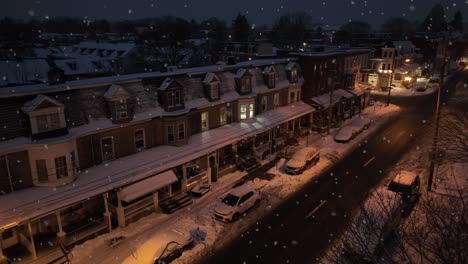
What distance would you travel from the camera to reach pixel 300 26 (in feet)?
447

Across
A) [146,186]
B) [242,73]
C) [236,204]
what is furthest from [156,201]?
[242,73]

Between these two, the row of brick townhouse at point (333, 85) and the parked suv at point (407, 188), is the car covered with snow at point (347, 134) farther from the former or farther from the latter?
the parked suv at point (407, 188)

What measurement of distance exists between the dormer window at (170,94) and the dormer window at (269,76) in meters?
11.8

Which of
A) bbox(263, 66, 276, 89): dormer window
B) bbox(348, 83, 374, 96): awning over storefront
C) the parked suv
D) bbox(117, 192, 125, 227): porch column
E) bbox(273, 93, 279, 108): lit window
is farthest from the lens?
bbox(348, 83, 374, 96): awning over storefront

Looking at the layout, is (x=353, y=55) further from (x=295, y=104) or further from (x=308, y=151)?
(x=308, y=151)

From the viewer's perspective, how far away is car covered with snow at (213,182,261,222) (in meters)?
21.6

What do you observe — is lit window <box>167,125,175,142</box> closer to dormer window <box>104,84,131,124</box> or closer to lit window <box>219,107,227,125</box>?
dormer window <box>104,84,131,124</box>

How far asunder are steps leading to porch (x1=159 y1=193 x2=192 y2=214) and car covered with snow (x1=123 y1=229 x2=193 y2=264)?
4115 millimetres

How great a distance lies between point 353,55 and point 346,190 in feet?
96.2

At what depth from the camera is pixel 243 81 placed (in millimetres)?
30906

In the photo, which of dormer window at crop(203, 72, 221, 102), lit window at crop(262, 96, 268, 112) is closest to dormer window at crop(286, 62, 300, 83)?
lit window at crop(262, 96, 268, 112)

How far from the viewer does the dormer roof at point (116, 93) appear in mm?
21527

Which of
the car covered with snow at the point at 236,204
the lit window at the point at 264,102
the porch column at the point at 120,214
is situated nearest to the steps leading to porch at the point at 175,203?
the car covered with snow at the point at 236,204

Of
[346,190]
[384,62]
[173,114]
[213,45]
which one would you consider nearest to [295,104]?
[346,190]
